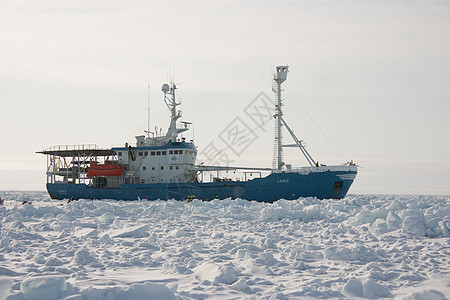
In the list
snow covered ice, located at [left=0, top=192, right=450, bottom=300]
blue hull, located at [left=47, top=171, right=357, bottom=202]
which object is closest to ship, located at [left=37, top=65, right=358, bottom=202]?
blue hull, located at [left=47, top=171, right=357, bottom=202]

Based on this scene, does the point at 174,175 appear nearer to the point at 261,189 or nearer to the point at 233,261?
the point at 261,189

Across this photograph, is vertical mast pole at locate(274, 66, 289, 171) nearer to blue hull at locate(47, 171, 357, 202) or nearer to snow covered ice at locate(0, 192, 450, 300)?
blue hull at locate(47, 171, 357, 202)

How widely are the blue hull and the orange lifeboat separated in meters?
1.49

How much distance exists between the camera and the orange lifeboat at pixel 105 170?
38188 mm

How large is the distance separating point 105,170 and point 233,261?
3133 cm

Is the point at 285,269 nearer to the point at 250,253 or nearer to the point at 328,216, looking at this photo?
the point at 250,253

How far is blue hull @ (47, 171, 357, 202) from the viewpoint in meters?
32.8

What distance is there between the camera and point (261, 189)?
1329 inches

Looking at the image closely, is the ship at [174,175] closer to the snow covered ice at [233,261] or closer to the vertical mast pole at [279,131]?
the vertical mast pole at [279,131]

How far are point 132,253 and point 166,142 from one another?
29.7 meters

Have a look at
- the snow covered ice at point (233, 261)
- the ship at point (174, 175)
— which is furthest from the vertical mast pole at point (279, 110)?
the snow covered ice at point (233, 261)

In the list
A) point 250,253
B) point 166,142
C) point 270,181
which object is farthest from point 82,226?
point 166,142

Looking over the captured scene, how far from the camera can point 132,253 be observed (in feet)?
33.3

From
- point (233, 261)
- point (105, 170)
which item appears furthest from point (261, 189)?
point (233, 261)
